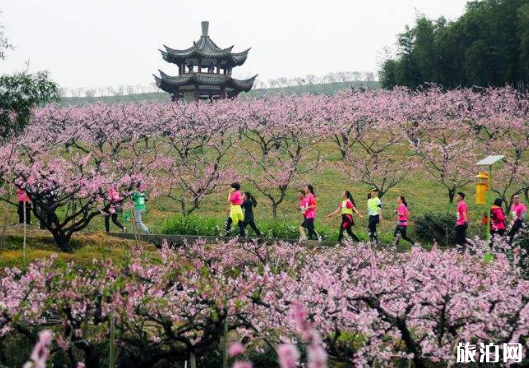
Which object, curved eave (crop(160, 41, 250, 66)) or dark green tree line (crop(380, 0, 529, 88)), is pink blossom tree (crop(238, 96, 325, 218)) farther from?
dark green tree line (crop(380, 0, 529, 88))

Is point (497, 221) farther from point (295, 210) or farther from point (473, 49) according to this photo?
point (473, 49)

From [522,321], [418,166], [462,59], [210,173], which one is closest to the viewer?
[522,321]

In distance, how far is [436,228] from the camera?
22922 mm

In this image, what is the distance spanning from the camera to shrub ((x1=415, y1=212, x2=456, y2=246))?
22438mm

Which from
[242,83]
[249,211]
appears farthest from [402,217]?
[242,83]

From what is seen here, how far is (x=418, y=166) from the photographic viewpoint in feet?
112

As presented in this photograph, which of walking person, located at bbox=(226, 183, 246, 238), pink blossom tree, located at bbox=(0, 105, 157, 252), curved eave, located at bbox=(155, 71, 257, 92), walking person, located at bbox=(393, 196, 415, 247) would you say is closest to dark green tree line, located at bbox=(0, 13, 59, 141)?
pink blossom tree, located at bbox=(0, 105, 157, 252)

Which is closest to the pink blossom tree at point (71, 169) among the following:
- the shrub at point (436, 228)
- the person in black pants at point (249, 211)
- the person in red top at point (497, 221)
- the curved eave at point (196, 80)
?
the person in black pants at point (249, 211)

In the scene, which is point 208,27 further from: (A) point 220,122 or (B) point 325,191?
(B) point 325,191

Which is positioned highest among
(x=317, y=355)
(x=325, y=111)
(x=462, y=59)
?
(x=462, y=59)

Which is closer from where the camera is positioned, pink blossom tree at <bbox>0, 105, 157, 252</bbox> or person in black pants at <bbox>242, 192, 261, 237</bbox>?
pink blossom tree at <bbox>0, 105, 157, 252</bbox>

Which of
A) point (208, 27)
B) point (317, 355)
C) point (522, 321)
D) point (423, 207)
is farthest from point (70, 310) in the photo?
point (208, 27)

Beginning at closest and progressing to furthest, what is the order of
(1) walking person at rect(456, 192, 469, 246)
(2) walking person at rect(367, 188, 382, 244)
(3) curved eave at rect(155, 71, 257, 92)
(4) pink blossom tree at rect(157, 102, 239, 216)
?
(1) walking person at rect(456, 192, 469, 246) < (2) walking person at rect(367, 188, 382, 244) < (4) pink blossom tree at rect(157, 102, 239, 216) < (3) curved eave at rect(155, 71, 257, 92)

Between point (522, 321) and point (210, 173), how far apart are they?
20521mm
